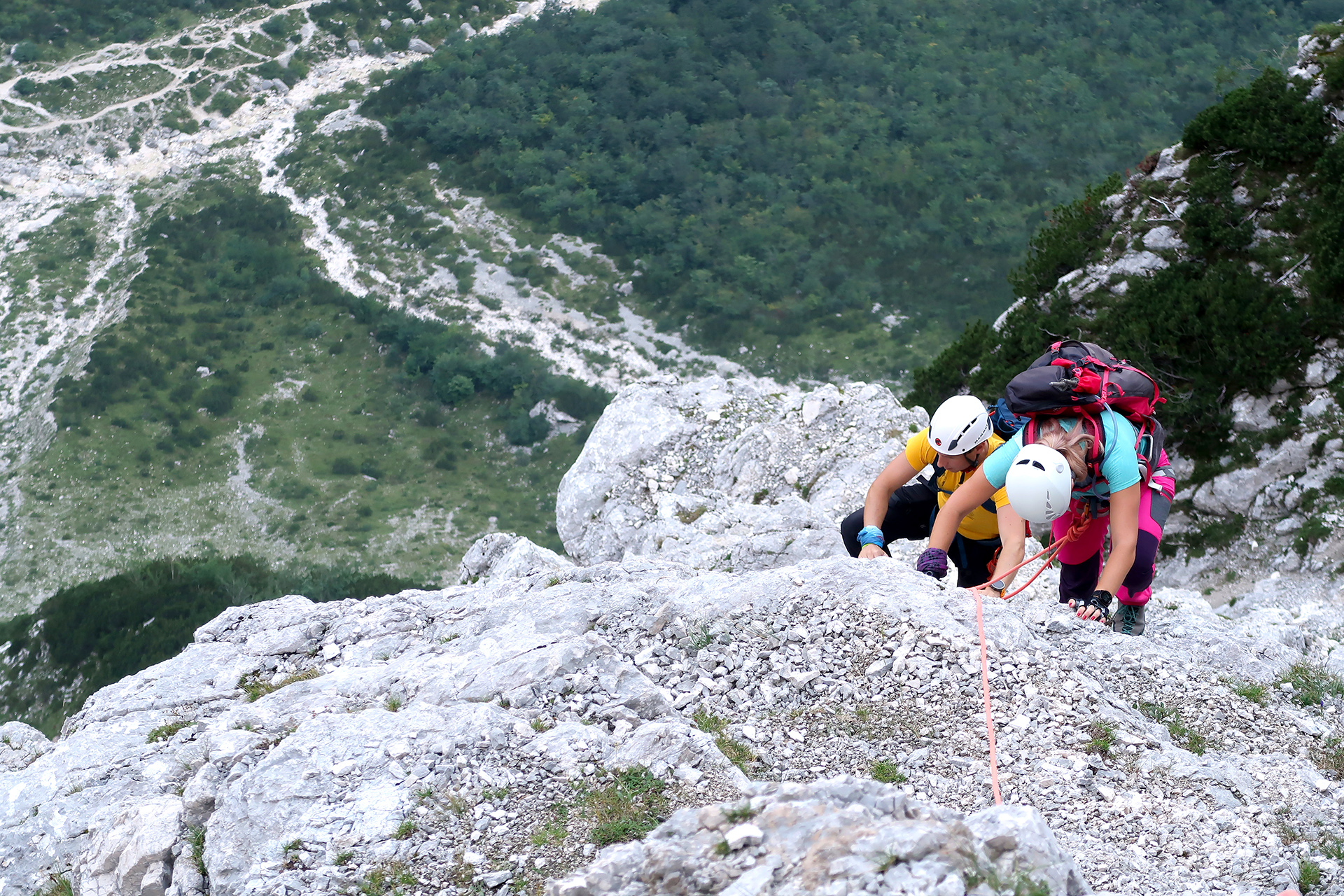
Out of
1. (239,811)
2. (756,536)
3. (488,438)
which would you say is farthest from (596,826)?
(488,438)

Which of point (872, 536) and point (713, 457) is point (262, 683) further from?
point (713, 457)

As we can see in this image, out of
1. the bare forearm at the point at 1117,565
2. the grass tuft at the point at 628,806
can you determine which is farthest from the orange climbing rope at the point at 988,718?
the grass tuft at the point at 628,806

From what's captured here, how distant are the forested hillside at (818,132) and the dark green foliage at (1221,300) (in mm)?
38495

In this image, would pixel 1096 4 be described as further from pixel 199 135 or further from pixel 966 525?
pixel 966 525

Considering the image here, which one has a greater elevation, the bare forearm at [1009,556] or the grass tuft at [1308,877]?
the bare forearm at [1009,556]

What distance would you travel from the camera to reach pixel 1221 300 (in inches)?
640

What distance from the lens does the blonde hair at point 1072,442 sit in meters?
6.34

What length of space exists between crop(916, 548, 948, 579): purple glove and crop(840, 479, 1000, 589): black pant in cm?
80

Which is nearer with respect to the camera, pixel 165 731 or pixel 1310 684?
pixel 1310 684

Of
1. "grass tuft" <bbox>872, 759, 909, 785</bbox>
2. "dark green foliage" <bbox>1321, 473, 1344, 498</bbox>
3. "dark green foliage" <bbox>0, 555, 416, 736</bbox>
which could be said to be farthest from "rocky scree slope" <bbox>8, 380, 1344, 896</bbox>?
"dark green foliage" <bbox>0, 555, 416, 736</bbox>

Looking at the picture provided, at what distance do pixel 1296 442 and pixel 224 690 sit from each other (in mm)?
15096

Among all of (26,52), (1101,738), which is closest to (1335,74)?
(1101,738)

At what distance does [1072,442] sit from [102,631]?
2840 cm

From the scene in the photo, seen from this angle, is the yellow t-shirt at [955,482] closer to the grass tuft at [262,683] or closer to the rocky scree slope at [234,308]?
the grass tuft at [262,683]
